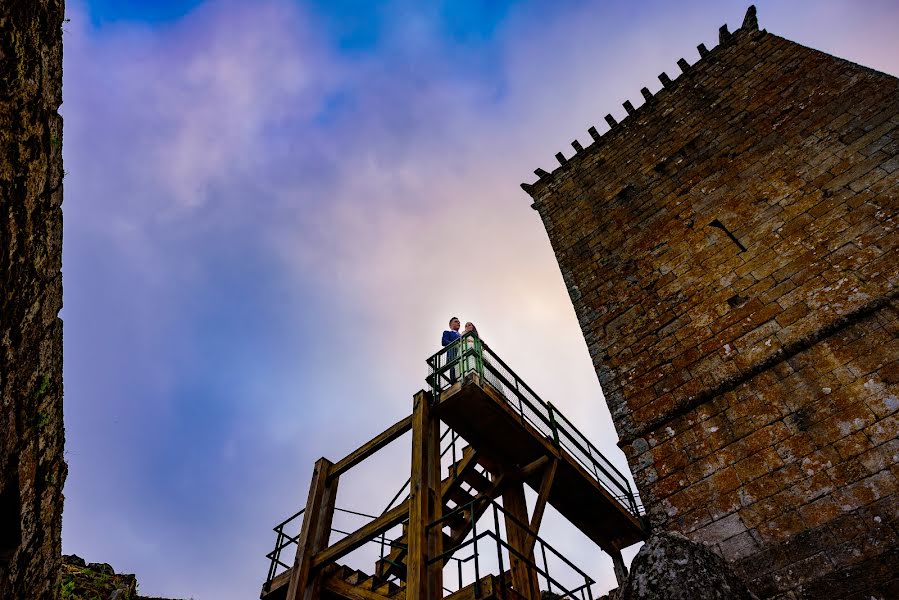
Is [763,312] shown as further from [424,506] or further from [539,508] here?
[424,506]

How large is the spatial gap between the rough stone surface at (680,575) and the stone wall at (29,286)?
10.7 feet

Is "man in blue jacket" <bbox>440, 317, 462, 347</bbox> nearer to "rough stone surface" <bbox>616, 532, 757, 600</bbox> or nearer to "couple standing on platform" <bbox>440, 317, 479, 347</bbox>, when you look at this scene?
"couple standing on platform" <bbox>440, 317, 479, 347</bbox>

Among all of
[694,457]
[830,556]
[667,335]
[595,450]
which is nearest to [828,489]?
[830,556]

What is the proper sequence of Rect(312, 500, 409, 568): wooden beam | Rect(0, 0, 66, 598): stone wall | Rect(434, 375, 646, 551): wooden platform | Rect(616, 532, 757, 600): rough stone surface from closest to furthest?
Rect(616, 532, 757, 600): rough stone surface, Rect(0, 0, 66, 598): stone wall, Rect(312, 500, 409, 568): wooden beam, Rect(434, 375, 646, 551): wooden platform

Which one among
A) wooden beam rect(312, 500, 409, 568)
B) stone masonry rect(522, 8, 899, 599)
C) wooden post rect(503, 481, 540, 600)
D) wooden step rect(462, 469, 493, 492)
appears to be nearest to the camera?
stone masonry rect(522, 8, 899, 599)

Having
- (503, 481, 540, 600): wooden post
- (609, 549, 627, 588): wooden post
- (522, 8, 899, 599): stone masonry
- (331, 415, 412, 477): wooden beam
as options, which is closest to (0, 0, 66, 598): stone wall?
(331, 415, 412, 477): wooden beam

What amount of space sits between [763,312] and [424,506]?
4854 mm

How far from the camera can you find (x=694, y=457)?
22.0 ft

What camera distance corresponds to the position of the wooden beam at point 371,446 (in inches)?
286

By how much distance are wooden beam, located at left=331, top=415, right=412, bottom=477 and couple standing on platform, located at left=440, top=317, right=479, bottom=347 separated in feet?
4.19

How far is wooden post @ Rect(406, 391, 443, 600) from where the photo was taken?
5582 mm

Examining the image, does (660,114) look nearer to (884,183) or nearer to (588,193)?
(588,193)

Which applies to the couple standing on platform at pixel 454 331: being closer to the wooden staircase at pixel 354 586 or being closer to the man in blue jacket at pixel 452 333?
the man in blue jacket at pixel 452 333

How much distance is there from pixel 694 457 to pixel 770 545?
126cm
